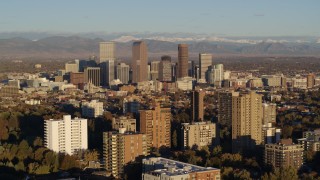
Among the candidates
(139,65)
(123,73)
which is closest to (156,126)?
(123,73)

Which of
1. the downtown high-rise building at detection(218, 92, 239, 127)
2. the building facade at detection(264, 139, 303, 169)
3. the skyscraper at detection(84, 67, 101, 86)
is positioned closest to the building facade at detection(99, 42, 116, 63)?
the skyscraper at detection(84, 67, 101, 86)

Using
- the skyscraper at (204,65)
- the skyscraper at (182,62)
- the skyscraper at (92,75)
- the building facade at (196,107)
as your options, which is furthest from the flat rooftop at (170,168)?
the skyscraper at (204,65)

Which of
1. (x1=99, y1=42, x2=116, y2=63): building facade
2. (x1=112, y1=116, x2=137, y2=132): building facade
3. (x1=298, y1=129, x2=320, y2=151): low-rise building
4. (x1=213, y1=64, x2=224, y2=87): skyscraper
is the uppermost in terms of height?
(x1=99, y1=42, x2=116, y2=63): building facade

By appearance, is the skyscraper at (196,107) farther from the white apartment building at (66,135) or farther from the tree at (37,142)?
the tree at (37,142)

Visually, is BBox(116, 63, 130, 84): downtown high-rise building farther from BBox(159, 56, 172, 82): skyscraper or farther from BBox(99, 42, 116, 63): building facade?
BBox(99, 42, 116, 63): building facade

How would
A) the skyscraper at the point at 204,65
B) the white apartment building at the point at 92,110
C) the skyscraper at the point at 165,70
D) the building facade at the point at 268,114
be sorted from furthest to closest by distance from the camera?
the skyscraper at the point at 204,65, the skyscraper at the point at 165,70, the white apartment building at the point at 92,110, the building facade at the point at 268,114
